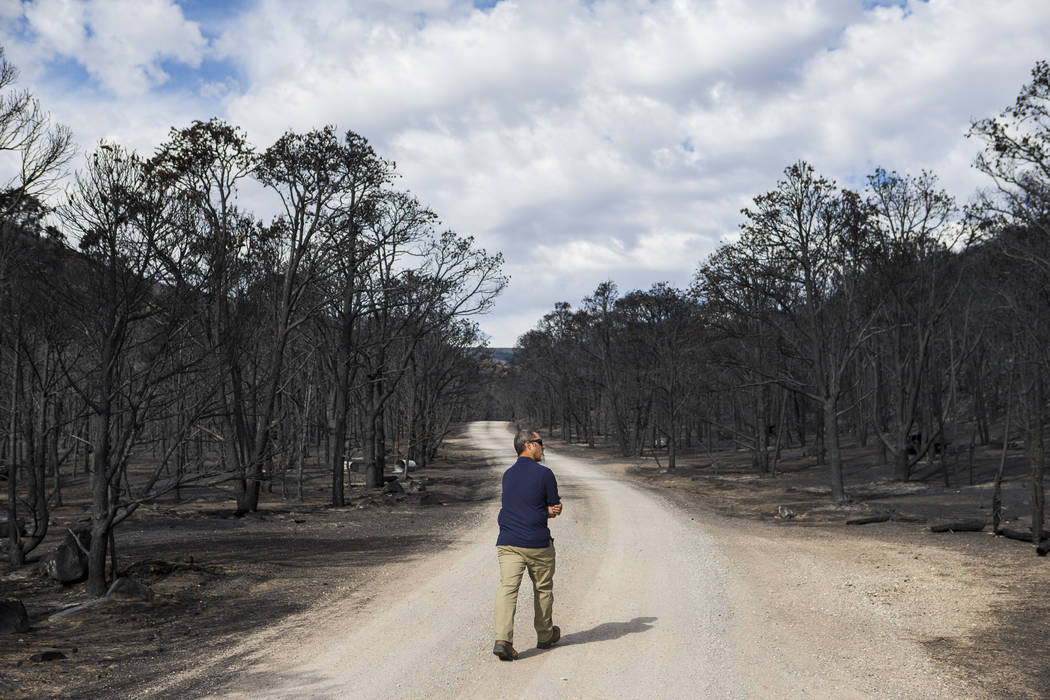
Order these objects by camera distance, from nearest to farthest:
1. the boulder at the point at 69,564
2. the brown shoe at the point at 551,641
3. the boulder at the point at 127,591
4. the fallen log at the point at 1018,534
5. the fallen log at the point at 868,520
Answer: the brown shoe at the point at 551,641
the boulder at the point at 127,591
the boulder at the point at 69,564
the fallen log at the point at 1018,534
the fallen log at the point at 868,520

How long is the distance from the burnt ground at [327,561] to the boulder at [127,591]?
0.22 meters

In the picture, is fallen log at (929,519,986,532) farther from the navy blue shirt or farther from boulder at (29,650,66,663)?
boulder at (29,650,66,663)

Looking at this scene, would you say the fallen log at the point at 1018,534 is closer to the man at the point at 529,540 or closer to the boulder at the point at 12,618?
the man at the point at 529,540

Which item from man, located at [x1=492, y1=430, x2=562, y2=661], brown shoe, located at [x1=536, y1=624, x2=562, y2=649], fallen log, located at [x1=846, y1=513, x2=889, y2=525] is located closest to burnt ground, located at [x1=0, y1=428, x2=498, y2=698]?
man, located at [x1=492, y1=430, x2=562, y2=661]

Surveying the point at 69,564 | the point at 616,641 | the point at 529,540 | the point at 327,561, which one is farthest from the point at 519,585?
the point at 69,564

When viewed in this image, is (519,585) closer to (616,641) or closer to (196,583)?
(616,641)

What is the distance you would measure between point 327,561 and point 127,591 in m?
3.94

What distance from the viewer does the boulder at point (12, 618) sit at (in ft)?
27.1

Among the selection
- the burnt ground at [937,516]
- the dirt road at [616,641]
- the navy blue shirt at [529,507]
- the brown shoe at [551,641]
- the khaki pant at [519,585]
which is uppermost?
the navy blue shirt at [529,507]

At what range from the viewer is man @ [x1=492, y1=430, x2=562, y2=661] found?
263 inches

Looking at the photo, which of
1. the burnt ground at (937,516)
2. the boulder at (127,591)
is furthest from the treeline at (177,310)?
the burnt ground at (937,516)

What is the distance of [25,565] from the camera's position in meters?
12.8

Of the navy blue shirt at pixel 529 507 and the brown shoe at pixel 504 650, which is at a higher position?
the navy blue shirt at pixel 529 507

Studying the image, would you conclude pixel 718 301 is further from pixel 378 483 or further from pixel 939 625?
pixel 939 625
